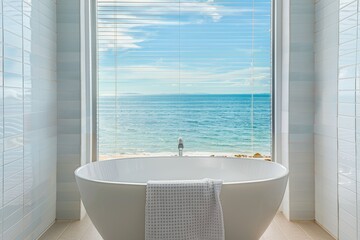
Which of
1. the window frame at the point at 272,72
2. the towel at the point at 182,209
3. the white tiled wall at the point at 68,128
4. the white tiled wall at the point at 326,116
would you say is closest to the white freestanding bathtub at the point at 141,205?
the towel at the point at 182,209

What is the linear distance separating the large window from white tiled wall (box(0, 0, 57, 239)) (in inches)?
23.6

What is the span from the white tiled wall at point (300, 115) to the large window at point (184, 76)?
33cm

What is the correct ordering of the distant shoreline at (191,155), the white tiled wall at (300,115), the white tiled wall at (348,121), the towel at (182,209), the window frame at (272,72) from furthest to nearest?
the distant shoreline at (191,155) → the window frame at (272,72) → the white tiled wall at (300,115) → the white tiled wall at (348,121) → the towel at (182,209)

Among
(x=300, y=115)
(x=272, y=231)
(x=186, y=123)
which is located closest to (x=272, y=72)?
(x=300, y=115)

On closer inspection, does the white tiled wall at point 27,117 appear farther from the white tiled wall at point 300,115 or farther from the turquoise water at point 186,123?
the white tiled wall at point 300,115

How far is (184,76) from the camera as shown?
3707mm

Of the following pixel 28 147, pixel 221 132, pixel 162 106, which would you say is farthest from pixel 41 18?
pixel 221 132

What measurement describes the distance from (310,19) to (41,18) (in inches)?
94.8

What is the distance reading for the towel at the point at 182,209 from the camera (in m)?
2.17

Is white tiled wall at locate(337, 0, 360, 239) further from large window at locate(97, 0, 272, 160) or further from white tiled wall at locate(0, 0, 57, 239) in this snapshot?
white tiled wall at locate(0, 0, 57, 239)

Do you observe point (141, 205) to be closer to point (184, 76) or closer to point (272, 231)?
point (272, 231)

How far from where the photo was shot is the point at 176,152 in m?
3.75

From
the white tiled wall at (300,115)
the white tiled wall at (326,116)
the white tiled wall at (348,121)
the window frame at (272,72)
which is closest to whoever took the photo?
the white tiled wall at (348,121)

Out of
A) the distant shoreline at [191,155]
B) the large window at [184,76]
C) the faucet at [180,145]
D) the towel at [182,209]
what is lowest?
the towel at [182,209]
